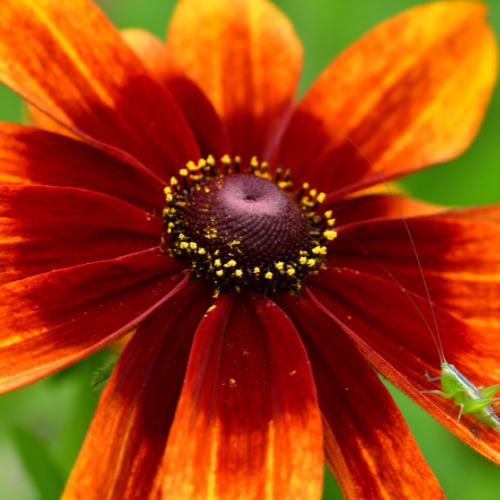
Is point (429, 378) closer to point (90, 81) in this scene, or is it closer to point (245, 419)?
point (245, 419)

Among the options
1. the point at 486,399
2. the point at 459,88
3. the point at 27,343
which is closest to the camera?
the point at 27,343

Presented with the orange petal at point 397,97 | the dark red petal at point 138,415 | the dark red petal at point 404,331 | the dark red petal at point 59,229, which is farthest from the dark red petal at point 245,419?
the orange petal at point 397,97

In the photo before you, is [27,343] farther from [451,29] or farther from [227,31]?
[451,29]

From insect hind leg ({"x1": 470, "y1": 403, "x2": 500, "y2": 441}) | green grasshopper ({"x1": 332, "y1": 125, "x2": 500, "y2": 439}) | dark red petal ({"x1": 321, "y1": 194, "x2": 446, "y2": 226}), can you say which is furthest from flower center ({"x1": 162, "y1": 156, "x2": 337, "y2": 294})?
insect hind leg ({"x1": 470, "y1": 403, "x2": 500, "y2": 441})

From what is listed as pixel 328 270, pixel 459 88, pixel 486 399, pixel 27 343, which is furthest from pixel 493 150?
pixel 27 343

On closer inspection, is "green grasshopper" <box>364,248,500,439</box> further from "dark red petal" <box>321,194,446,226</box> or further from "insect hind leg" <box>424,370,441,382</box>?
"dark red petal" <box>321,194,446,226</box>
